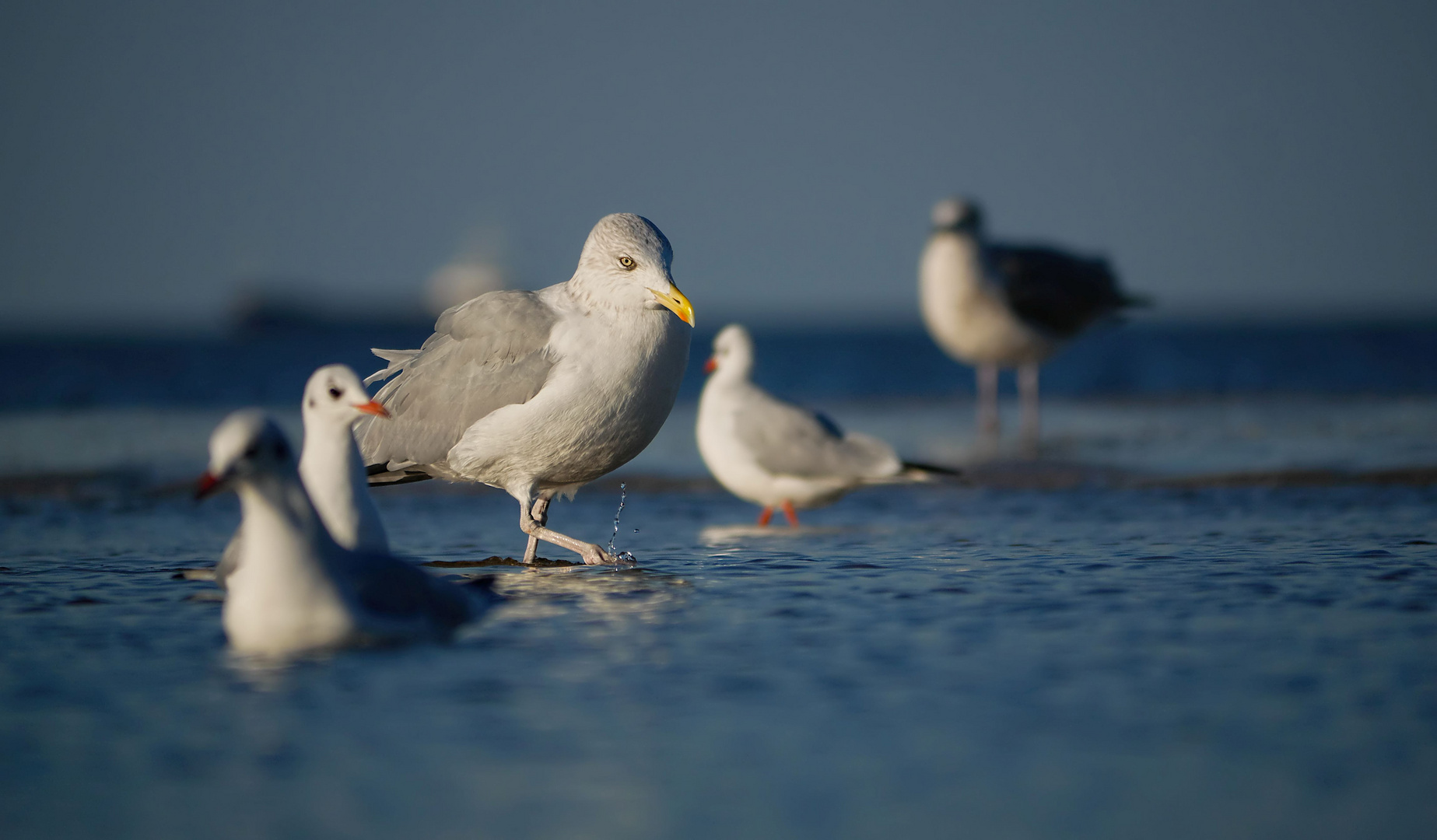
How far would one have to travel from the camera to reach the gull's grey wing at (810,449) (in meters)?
7.56

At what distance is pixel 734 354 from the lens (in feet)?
27.8

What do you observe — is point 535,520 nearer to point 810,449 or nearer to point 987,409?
point 810,449

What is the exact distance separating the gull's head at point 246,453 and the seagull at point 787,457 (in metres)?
3.84

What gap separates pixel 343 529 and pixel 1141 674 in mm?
2561

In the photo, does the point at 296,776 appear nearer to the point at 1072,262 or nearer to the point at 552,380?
the point at 552,380

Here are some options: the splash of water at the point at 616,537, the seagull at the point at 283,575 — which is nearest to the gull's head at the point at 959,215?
the splash of water at the point at 616,537

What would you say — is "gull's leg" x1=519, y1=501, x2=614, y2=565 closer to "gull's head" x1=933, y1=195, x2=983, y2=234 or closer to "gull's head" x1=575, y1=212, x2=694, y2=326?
"gull's head" x1=575, y1=212, x2=694, y2=326

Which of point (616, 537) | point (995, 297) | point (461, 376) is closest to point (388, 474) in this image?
point (461, 376)

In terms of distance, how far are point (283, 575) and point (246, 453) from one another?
36 centimetres

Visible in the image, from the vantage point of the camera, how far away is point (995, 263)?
52.4ft

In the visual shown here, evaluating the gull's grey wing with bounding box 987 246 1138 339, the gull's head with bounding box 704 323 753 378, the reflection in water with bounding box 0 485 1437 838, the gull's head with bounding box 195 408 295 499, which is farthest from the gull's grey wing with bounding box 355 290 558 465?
the gull's grey wing with bounding box 987 246 1138 339

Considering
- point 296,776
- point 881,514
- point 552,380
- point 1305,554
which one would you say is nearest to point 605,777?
point 296,776

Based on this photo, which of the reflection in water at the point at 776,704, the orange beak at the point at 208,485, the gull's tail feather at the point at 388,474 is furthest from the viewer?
the gull's tail feather at the point at 388,474

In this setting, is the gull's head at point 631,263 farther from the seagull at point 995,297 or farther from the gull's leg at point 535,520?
the seagull at point 995,297
